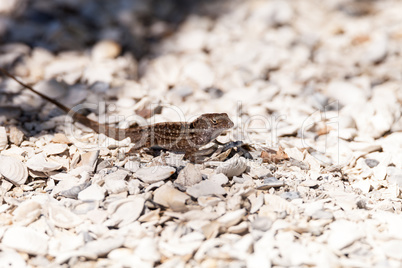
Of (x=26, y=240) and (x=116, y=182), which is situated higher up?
(x=116, y=182)

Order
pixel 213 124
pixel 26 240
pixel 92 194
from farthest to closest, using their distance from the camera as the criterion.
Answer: pixel 213 124 < pixel 92 194 < pixel 26 240

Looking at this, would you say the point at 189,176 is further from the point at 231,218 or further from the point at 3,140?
the point at 3,140

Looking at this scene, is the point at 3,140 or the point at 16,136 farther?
the point at 16,136

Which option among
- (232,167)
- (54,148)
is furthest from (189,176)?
(54,148)

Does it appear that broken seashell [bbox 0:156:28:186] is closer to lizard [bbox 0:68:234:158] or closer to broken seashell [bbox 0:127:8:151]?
broken seashell [bbox 0:127:8:151]

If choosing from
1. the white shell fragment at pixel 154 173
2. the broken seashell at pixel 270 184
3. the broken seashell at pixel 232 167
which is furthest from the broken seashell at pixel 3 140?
the broken seashell at pixel 270 184

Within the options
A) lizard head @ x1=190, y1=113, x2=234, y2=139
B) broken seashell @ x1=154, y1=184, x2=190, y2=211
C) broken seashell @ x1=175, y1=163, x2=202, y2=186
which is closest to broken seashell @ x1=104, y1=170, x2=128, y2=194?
broken seashell @ x1=154, y1=184, x2=190, y2=211
